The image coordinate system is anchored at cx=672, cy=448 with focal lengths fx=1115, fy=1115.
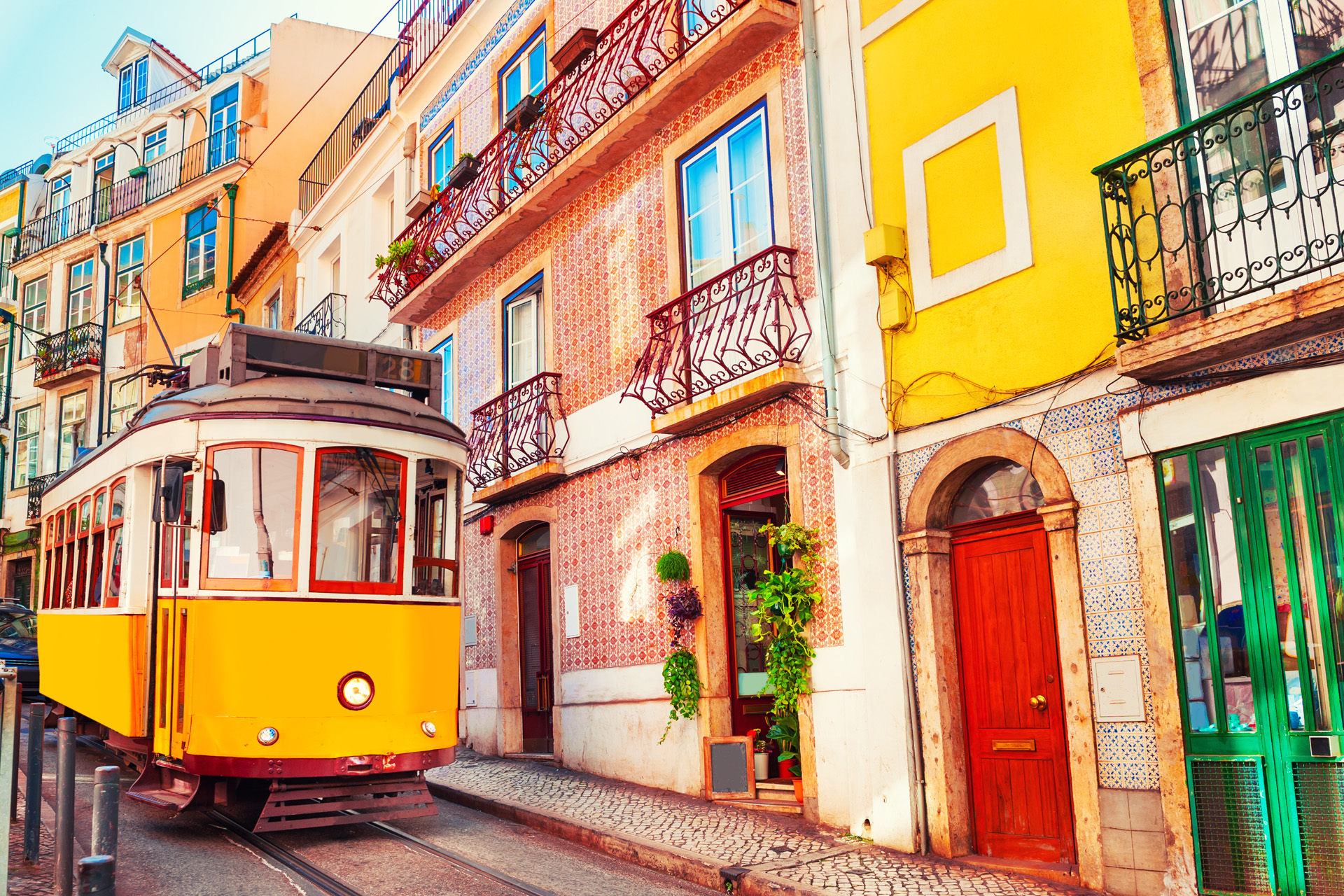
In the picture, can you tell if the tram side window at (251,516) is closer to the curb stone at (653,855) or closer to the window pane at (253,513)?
the window pane at (253,513)

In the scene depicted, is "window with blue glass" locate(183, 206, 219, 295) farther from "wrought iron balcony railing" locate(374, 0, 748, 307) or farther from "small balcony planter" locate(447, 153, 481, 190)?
"small balcony planter" locate(447, 153, 481, 190)

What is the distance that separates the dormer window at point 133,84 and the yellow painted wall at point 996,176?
1202 inches

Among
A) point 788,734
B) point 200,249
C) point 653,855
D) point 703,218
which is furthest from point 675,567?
point 200,249

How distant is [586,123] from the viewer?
1203 centimetres

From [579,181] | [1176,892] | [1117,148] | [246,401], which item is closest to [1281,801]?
[1176,892]

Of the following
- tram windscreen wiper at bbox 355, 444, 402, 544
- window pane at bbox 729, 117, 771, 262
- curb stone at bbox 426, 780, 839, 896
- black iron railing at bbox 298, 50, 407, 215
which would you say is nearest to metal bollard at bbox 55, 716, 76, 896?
tram windscreen wiper at bbox 355, 444, 402, 544

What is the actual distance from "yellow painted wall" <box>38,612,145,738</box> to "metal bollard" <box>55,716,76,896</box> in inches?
80.0

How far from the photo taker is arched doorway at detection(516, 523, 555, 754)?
43.0 ft

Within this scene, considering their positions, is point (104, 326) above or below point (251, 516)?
above

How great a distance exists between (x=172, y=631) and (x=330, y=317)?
12786 millimetres

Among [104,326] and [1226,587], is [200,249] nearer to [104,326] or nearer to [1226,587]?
[104,326]

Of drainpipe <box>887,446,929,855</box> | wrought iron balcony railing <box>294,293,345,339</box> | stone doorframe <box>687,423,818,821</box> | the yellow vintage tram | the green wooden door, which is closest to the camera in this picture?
the green wooden door

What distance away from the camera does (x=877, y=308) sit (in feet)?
27.2

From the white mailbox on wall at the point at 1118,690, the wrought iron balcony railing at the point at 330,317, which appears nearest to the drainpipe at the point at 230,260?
the wrought iron balcony railing at the point at 330,317
